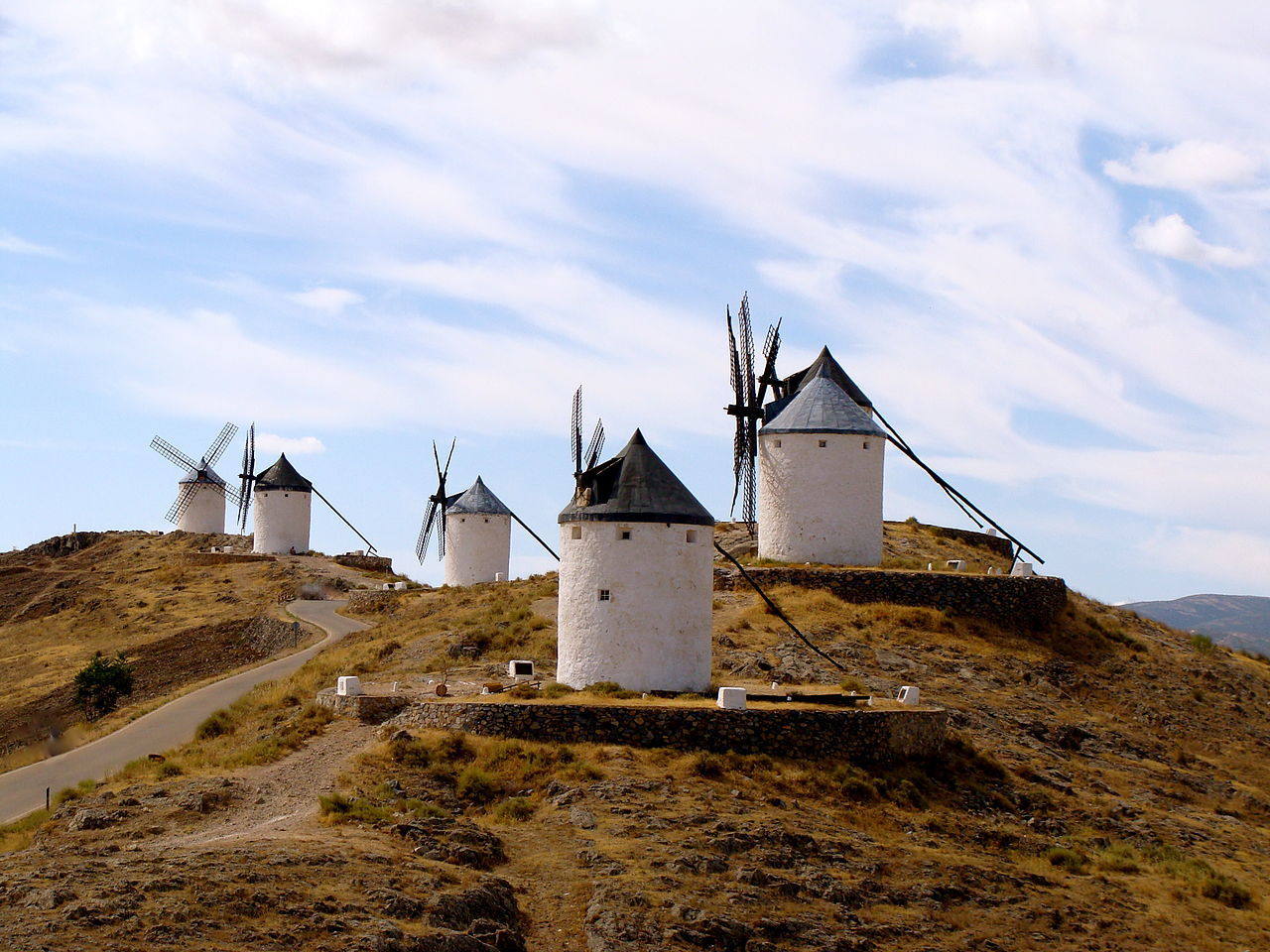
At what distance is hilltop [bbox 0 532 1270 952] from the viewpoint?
15258 millimetres

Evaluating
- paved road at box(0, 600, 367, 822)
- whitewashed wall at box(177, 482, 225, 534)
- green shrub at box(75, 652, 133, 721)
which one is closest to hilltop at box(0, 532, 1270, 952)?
paved road at box(0, 600, 367, 822)

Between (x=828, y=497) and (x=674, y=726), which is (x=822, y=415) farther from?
(x=674, y=726)

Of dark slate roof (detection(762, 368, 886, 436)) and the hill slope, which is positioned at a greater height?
dark slate roof (detection(762, 368, 886, 436))

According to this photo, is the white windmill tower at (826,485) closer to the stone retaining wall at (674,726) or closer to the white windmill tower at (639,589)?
the white windmill tower at (639,589)

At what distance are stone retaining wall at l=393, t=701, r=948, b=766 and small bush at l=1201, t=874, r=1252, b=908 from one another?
5821mm

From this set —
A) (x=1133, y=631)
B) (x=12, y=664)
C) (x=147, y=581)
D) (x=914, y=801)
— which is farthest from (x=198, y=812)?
(x=147, y=581)

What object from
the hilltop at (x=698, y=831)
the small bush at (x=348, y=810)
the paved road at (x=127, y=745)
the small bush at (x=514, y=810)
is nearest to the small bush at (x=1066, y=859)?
the hilltop at (x=698, y=831)

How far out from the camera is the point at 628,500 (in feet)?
86.1

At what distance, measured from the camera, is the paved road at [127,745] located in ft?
90.5

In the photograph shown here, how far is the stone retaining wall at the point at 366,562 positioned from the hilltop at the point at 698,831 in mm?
31664

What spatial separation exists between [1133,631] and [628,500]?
18.4 m

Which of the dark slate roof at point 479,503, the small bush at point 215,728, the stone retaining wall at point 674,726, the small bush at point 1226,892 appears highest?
the dark slate roof at point 479,503

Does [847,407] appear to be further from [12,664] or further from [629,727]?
[12,664]

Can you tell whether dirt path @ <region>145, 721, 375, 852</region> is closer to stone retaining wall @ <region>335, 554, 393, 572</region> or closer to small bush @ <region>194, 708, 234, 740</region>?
small bush @ <region>194, 708, 234, 740</region>
